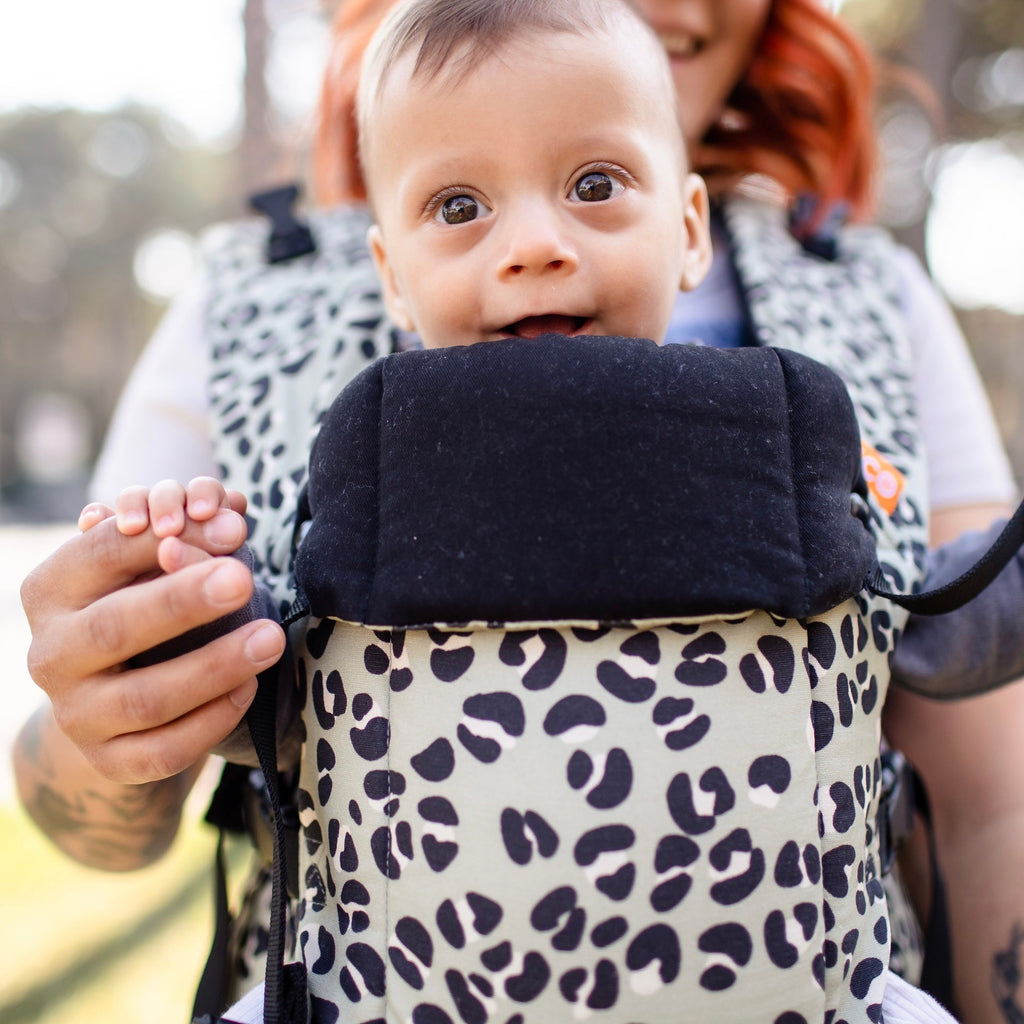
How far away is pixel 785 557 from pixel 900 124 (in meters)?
4.69

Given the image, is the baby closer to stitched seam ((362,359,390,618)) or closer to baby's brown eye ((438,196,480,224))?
baby's brown eye ((438,196,480,224))

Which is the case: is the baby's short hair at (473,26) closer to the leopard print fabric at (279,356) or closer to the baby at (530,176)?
the baby at (530,176)

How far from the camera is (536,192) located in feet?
2.54

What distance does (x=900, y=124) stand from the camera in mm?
4469

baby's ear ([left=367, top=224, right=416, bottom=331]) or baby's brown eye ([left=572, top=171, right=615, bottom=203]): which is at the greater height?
baby's brown eye ([left=572, top=171, right=615, bottom=203])

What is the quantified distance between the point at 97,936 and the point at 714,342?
1.65 metres

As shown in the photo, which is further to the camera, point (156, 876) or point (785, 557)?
point (156, 876)

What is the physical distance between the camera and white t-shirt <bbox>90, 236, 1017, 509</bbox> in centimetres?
107

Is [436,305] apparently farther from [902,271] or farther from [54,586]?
[902,271]

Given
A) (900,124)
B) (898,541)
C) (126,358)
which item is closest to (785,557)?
(898,541)

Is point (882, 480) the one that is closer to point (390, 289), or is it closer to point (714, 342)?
point (714, 342)

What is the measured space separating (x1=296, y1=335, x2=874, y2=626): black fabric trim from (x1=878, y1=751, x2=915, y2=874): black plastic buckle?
10.7 inches

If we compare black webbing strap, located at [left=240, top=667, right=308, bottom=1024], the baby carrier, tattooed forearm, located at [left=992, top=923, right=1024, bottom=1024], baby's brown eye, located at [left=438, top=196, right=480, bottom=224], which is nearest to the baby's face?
baby's brown eye, located at [left=438, top=196, right=480, bottom=224]

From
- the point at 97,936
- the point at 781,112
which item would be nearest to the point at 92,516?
the point at 781,112
